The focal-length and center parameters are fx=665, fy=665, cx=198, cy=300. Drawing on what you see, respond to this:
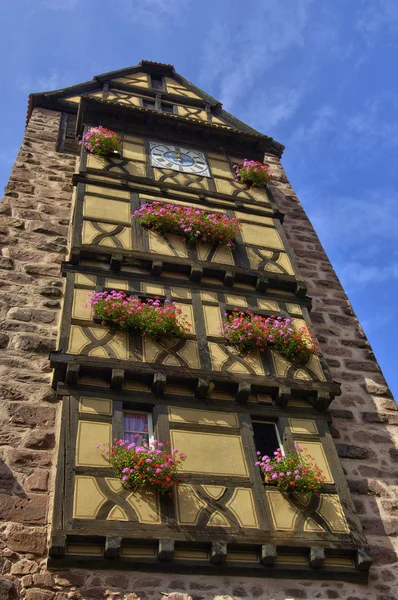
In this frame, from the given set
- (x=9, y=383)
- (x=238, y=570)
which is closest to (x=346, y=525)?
(x=238, y=570)

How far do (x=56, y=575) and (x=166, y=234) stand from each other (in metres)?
4.97

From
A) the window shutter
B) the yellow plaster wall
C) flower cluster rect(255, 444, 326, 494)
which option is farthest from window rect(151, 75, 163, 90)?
flower cluster rect(255, 444, 326, 494)

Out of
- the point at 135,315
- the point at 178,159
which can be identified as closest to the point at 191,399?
the point at 135,315

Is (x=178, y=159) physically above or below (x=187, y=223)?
above

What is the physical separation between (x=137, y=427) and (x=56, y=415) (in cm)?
87

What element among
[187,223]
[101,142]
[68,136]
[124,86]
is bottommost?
[187,223]

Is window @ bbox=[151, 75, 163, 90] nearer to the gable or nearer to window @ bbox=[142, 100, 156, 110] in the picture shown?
the gable

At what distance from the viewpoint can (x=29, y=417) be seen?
22.3ft

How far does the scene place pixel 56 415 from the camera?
688cm

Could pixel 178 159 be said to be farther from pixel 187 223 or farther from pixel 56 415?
pixel 56 415

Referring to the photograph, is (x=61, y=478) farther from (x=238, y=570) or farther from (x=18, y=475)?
(x=238, y=570)

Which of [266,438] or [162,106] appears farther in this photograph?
[162,106]

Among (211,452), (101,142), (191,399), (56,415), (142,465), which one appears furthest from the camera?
(101,142)

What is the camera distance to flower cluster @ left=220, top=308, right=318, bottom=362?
7770 millimetres
